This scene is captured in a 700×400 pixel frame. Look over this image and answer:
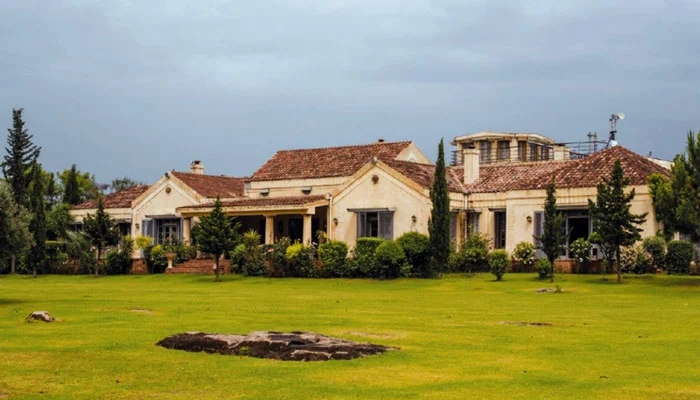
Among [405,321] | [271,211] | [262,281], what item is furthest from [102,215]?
[405,321]

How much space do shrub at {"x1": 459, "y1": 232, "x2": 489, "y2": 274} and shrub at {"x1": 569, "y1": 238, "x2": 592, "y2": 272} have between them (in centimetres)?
423

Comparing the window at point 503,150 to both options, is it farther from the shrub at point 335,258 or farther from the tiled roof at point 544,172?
the shrub at point 335,258

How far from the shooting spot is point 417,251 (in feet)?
138

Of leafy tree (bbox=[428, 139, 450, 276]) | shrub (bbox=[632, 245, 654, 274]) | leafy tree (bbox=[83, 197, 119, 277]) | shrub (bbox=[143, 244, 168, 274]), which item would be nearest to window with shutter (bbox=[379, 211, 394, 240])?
leafy tree (bbox=[428, 139, 450, 276])

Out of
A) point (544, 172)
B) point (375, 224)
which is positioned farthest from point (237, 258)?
point (544, 172)

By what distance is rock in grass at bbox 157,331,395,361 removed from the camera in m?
15.7

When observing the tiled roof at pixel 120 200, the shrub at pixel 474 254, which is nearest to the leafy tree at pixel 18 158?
the tiled roof at pixel 120 200

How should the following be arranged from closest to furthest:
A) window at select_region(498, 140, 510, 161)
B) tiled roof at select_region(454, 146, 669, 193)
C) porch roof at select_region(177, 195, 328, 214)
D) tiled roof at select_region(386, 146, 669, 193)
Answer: tiled roof at select_region(454, 146, 669, 193), tiled roof at select_region(386, 146, 669, 193), porch roof at select_region(177, 195, 328, 214), window at select_region(498, 140, 510, 161)

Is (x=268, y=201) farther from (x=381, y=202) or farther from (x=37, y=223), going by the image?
(x=37, y=223)

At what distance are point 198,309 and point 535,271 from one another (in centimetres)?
2141

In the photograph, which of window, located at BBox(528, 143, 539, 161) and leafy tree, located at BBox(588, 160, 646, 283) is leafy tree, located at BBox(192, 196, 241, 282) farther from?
window, located at BBox(528, 143, 539, 161)

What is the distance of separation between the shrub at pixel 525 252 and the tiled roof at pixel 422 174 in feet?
16.5

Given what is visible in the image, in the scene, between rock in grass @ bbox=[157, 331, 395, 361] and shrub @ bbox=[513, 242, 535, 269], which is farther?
shrub @ bbox=[513, 242, 535, 269]

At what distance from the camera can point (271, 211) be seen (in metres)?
50.2
